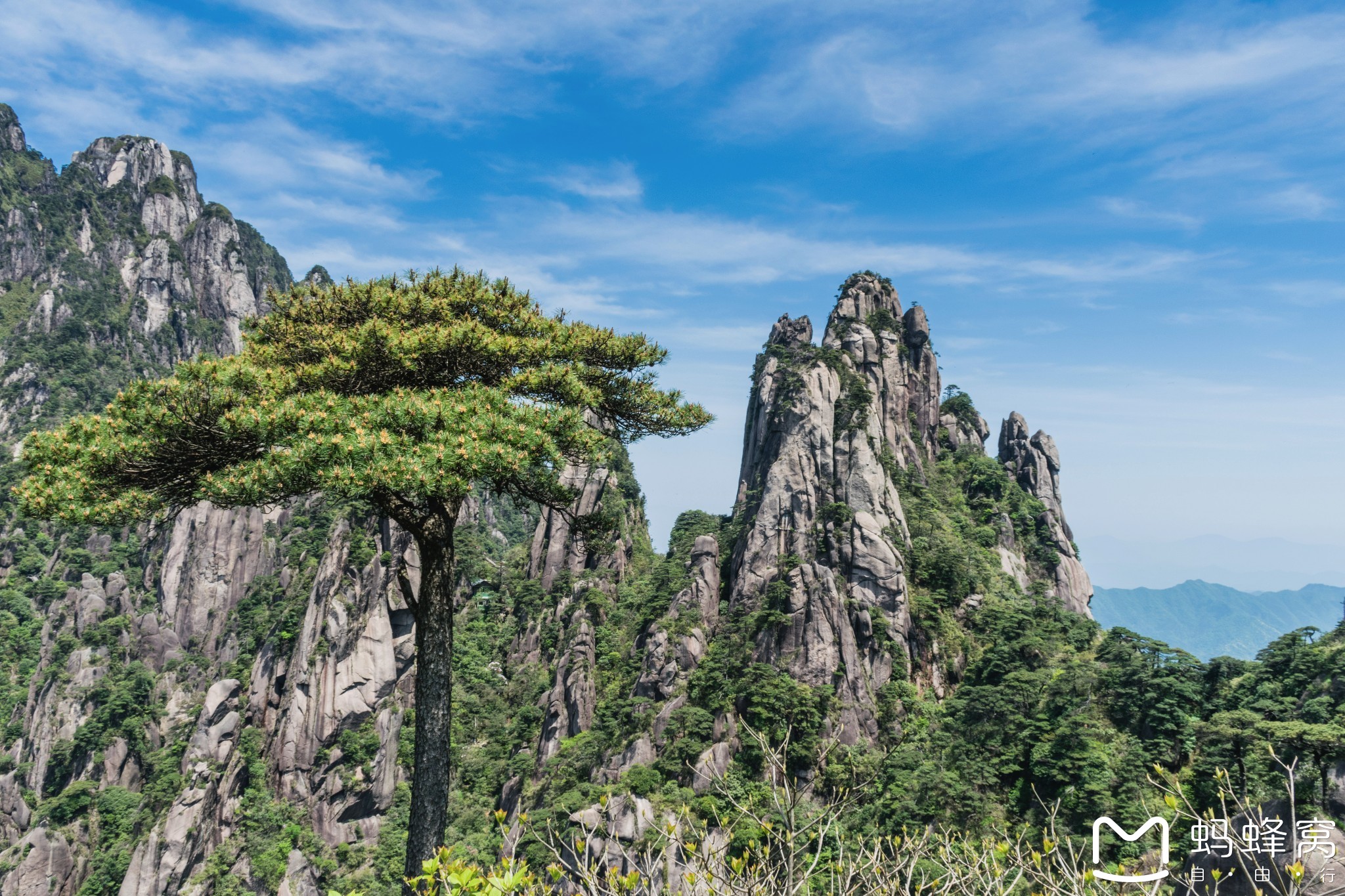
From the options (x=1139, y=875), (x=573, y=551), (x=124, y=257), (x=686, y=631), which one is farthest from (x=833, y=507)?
(x=124, y=257)

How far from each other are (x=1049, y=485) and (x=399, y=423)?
70.1m

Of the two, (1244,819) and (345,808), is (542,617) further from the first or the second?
(1244,819)

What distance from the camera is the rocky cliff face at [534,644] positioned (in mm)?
43469

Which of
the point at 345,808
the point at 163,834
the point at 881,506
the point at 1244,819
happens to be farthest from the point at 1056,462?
the point at 163,834

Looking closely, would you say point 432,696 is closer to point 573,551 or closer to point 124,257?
point 573,551

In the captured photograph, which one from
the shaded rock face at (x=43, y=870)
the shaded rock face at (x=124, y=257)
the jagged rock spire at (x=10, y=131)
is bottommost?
the shaded rock face at (x=43, y=870)

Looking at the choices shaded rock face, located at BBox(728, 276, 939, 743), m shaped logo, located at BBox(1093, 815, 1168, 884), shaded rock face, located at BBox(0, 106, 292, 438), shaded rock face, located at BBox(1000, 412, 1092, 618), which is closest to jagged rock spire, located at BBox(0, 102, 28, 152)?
shaded rock face, located at BBox(0, 106, 292, 438)

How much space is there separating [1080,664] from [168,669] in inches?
3425

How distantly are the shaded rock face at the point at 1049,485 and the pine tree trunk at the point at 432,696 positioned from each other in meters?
60.8

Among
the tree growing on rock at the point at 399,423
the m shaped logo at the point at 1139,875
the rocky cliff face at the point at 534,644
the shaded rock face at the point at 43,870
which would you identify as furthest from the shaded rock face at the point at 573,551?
the m shaped logo at the point at 1139,875

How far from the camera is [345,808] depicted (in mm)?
50969

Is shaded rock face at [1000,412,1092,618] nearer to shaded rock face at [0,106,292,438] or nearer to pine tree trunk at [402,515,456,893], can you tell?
pine tree trunk at [402,515,456,893]

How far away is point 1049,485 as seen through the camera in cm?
6688

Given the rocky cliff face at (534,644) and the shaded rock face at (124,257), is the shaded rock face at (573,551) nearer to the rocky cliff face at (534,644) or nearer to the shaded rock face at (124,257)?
the rocky cliff face at (534,644)
